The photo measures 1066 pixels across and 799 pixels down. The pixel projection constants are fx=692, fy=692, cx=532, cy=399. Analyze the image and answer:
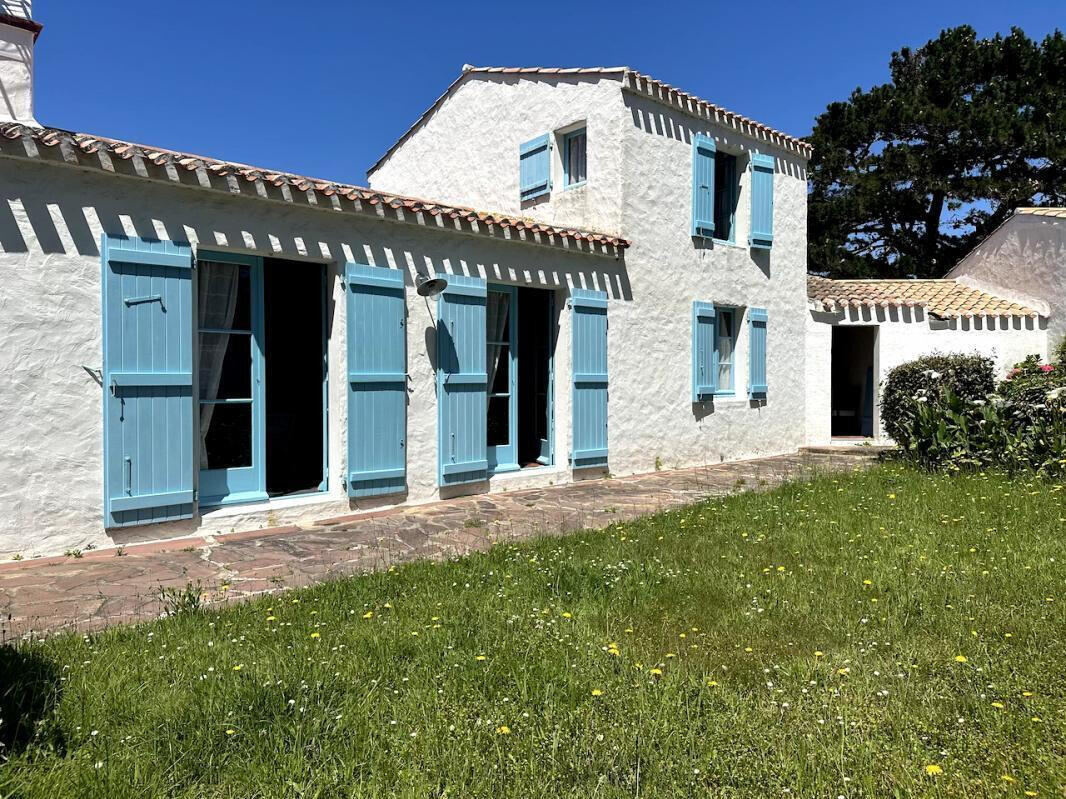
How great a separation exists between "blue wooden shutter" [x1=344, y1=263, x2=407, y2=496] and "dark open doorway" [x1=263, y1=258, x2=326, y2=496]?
1.92 m

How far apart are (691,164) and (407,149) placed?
5282 millimetres

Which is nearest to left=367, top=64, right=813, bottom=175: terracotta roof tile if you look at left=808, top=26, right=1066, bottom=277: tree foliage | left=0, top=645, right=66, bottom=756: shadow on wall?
left=0, top=645, right=66, bottom=756: shadow on wall

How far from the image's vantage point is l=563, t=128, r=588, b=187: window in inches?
373

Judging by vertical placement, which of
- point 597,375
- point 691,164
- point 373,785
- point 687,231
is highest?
point 691,164

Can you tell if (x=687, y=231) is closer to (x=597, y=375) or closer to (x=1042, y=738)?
(x=597, y=375)

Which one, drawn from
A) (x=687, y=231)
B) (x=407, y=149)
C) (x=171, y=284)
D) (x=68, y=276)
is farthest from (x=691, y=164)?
(x=68, y=276)

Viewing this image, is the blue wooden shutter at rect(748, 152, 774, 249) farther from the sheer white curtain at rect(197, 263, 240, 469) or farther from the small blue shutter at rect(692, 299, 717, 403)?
the sheer white curtain at rect(197, 263, 240, 469)

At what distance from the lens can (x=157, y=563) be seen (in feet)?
15.4

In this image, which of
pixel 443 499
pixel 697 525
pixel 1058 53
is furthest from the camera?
pixel 1058 53

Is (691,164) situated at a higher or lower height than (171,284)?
higher

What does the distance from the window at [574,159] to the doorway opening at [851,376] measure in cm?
724

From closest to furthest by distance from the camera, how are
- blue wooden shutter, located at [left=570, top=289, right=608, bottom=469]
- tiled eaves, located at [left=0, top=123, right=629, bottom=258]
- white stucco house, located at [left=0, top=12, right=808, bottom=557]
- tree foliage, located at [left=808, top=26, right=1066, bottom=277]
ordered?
tiled eaves, located at [left=0, top=123, right=629, bottom=258], white stucco house, located at [left=0, top=12, right=808, bottom=557], blue wooden shutter, located at [left=570, top=289, right=608, bottom=469], tree foliage, located at [left=808, top=26, right=1066, bottom=277]

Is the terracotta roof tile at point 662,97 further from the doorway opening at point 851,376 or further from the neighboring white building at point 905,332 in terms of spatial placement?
the doorway opening at point 851,376

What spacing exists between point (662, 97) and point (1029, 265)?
8.27 metres
